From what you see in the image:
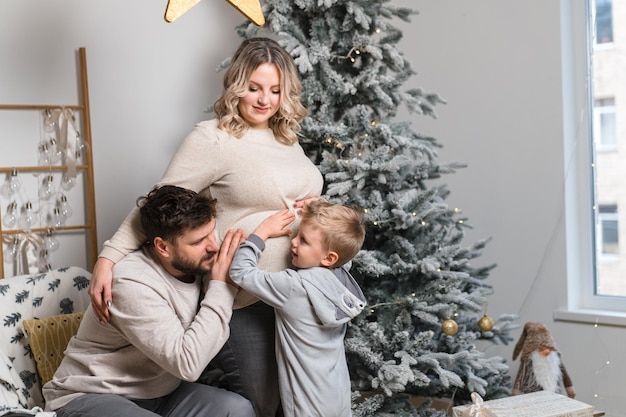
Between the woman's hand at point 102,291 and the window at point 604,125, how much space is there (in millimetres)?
2175

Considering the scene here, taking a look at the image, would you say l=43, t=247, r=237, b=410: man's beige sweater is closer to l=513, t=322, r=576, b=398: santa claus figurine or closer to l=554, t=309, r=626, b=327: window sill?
l=513, t=322, r=576, b=398: santa claus figurine

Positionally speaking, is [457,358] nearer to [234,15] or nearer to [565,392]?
[565,392]

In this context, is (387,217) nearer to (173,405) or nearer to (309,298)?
(309,298)

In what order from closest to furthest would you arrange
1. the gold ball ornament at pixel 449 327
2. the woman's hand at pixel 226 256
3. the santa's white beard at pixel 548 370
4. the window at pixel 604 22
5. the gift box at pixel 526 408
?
the woman's hand at pixel 226 256, the gift box at pixel 526 408, the gold ball ornament at pixel 449 327, the santa's white beard at pixel 548 370, the window at pixel 604 22

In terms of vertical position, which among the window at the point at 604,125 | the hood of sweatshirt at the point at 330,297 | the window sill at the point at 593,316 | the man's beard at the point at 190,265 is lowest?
→ the window sill at the point at 593,316

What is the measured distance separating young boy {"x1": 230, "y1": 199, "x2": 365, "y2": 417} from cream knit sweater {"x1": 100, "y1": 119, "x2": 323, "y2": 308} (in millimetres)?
58

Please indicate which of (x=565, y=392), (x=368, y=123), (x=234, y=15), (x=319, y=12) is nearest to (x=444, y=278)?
(x=368, y=123)

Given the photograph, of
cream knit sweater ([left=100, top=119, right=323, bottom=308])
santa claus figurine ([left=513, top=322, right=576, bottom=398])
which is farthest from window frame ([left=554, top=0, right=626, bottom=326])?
cream knit sweater ([left=100, top=119, right=323, bottom=308])

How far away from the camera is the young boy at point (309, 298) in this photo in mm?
2000

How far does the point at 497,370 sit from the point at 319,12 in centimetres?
141

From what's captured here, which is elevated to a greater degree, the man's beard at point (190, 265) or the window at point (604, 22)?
the window at point (604, 22)

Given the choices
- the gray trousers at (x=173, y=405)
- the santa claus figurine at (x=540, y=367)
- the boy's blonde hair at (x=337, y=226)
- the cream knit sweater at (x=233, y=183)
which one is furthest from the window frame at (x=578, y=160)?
the gray trousers at (x=173, y=405)

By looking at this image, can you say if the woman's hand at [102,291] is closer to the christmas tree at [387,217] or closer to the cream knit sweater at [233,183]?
the cream knit sweater at [233,183]

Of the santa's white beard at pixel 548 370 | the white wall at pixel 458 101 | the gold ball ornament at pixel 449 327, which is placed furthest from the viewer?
the white wall at pixel 458 101
